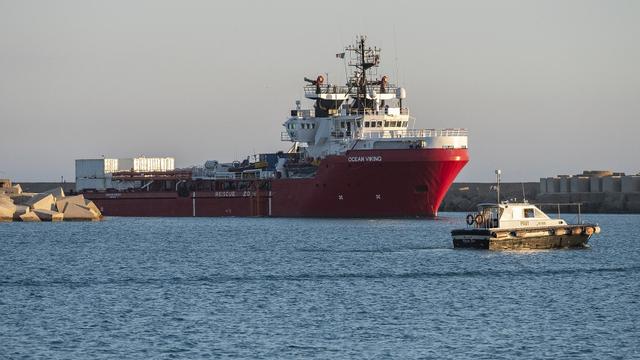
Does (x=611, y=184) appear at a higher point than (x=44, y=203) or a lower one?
higher

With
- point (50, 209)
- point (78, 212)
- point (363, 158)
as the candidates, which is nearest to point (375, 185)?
point (363, 158)

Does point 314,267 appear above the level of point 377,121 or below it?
below

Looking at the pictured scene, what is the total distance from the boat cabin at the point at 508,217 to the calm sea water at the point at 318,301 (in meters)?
1.53

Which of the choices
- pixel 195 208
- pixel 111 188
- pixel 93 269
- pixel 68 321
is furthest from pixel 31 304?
pixel 111 188

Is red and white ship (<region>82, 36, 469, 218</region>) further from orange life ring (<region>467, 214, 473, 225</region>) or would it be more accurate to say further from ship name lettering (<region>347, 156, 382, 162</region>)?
orange life ring (<region>467, 214, 473, 225</region>)

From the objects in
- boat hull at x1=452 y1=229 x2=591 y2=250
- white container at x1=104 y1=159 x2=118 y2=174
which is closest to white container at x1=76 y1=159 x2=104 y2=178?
white container at x1=104 y1=159 x2=118 y2=174

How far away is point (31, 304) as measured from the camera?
39.4m

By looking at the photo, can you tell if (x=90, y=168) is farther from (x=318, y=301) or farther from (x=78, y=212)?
(x=318, y=301)

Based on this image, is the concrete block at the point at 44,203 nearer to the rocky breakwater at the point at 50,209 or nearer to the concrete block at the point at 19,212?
the rocky breakwater at the point at 50,209

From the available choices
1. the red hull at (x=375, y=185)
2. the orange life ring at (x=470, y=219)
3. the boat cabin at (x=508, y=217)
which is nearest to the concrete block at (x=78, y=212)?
the red hull at (x=375, y=185)

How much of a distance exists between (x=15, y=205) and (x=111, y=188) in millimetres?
11709

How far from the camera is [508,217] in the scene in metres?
56.7

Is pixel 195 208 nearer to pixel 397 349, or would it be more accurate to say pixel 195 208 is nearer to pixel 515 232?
pixel 515 232

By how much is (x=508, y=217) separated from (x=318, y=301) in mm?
18792
